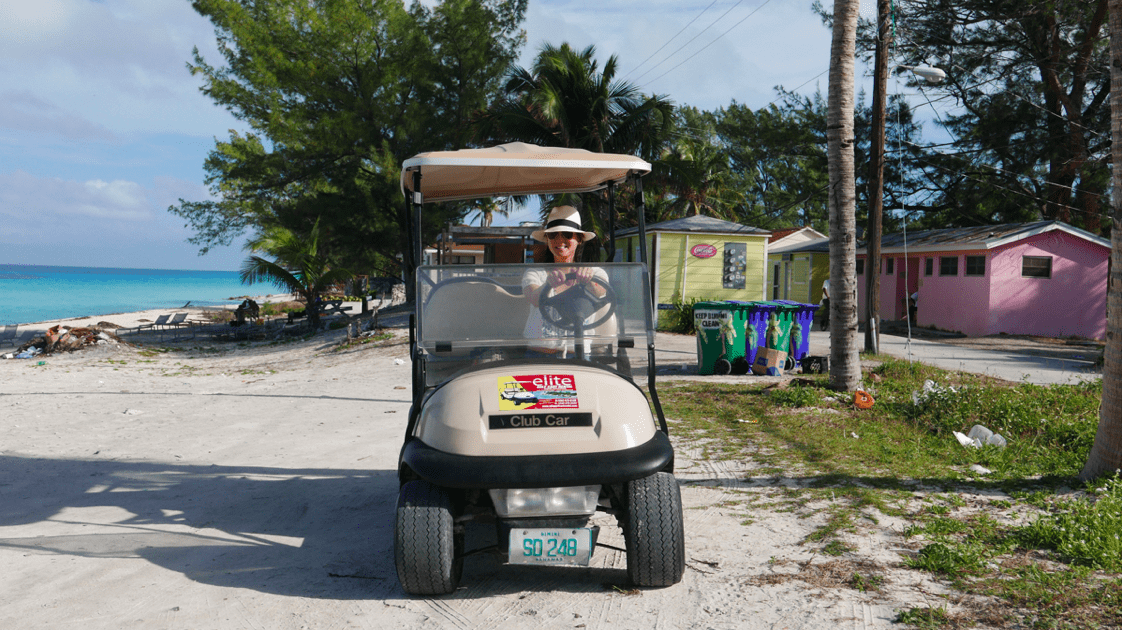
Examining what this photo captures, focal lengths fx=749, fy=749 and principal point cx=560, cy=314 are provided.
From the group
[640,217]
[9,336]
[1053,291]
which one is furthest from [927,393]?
[9,336]

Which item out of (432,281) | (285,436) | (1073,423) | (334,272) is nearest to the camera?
(432,281)

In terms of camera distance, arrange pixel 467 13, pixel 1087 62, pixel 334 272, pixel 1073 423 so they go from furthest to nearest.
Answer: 1. pixel 467 13
2. pixel 334 272
3. pixel 1087 62
4. pixel 1073 423

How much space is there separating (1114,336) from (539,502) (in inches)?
173

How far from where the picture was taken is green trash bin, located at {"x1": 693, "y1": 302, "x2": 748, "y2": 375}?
1226 cm

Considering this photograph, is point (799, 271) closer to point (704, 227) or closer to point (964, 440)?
point (704, 227)

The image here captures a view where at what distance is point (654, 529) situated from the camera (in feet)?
11.8

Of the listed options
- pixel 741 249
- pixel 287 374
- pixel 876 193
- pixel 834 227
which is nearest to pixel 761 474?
pixel 834 227

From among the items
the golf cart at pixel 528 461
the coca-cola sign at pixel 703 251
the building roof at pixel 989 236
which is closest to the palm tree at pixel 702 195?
the building roof at pixel 989 236

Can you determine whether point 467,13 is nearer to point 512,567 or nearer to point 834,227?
point 834,227

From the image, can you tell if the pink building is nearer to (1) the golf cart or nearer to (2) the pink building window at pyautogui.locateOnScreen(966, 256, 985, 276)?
(2) the pink building window at pyautogui.locateOnScreen(966, 256, 985, 276)

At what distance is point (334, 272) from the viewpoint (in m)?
23.8

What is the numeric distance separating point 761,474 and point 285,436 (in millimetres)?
5369

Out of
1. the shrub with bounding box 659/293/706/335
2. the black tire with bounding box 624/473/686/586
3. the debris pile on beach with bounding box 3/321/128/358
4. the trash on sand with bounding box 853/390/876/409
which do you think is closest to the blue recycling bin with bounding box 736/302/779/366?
the trash on sand with bounding box 853/390/876/409

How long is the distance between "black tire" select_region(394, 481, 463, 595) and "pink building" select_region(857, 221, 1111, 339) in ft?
71.5
